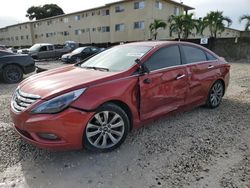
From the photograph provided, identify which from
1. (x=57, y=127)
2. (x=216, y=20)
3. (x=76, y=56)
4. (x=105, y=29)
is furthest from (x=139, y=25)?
(x=57, y=127)

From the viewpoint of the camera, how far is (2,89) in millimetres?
7684

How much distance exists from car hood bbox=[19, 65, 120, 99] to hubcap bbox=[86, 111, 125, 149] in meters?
0.46

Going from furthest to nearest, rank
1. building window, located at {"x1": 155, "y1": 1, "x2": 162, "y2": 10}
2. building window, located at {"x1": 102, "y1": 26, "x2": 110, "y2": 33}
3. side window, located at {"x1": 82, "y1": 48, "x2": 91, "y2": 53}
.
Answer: building window, located at {"x1": 102, "y1": 26, "x2": 110, "y2": 33} < building window, located at {"x1": 155, "y1": 1, "x2": 162, "y2": 10} < side window, located at {"x1": 82, "y1": 48, "x2": 91, "y2": 53}

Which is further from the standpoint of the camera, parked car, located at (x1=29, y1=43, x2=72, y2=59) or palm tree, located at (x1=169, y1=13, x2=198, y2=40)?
palm tree, located at (x1=169, y1=13, x2=198, y2=40)

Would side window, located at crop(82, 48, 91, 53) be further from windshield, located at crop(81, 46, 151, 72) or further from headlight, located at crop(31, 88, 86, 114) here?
headlight, located at crop(31, 88, 86, 114)

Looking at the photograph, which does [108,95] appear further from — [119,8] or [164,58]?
[119,8]

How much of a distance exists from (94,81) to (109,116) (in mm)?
509

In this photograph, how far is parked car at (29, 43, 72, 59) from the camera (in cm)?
1947

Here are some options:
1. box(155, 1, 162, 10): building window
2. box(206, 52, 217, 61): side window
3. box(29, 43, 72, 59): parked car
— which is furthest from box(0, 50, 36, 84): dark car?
box(155, 1, 162, 10): building window

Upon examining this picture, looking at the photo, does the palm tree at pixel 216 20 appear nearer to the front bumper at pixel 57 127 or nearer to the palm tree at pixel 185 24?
the palm tree at pixel 185 24

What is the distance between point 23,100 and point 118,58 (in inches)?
63.8

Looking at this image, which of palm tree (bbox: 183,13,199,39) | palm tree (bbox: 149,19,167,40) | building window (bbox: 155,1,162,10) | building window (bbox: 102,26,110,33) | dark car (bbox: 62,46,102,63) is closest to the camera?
dark car (bbox: 62,46,102,63)

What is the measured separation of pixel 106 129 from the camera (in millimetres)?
3205

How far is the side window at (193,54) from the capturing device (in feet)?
14.4
